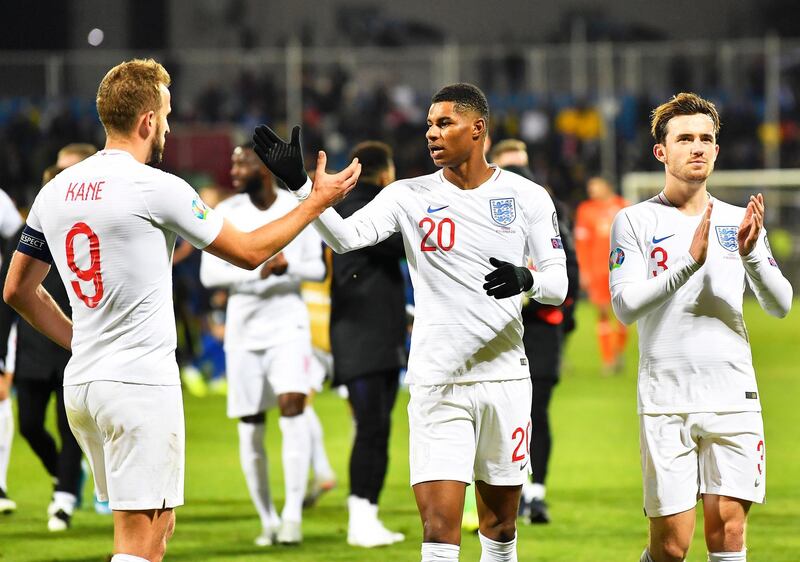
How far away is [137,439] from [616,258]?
2.06 meters

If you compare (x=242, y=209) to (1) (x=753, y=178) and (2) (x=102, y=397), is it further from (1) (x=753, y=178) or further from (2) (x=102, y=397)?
(1) (x=753, y=178)

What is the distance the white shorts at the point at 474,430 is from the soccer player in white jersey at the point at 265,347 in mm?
2571

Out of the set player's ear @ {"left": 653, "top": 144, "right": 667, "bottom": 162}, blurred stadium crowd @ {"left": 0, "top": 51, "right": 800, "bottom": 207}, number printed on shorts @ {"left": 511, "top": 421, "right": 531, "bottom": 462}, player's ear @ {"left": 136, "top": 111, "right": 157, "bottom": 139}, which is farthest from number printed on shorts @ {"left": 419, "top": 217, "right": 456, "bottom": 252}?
blurred stadium crowd @ {"left": 0, "top": 51, "right": 800, "bottom": 207}

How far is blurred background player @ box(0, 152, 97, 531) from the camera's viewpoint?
310 inches

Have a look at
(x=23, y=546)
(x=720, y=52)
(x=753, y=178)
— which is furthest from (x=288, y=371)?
(x=720, y=52)

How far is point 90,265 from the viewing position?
4.35 m

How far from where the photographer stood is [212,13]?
31766 mm

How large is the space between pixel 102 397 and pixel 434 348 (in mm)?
1382

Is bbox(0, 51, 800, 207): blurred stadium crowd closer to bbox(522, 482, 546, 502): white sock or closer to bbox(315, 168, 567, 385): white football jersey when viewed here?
bbox(522, 482, 546, 502): white sock

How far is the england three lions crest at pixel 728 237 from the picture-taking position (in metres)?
5.22

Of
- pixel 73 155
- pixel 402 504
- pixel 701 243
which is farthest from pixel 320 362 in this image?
pixel 701 243

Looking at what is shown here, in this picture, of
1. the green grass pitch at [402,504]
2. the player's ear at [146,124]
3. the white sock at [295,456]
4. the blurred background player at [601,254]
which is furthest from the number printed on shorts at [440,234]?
the blurred background player at [601,254]

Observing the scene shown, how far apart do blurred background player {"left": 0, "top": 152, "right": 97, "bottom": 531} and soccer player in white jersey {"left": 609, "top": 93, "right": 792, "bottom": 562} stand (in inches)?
151

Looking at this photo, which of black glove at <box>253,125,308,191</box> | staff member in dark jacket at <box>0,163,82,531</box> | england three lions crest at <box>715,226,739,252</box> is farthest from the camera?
staff member in dark jacket at <box>0,163,82,531</box>
